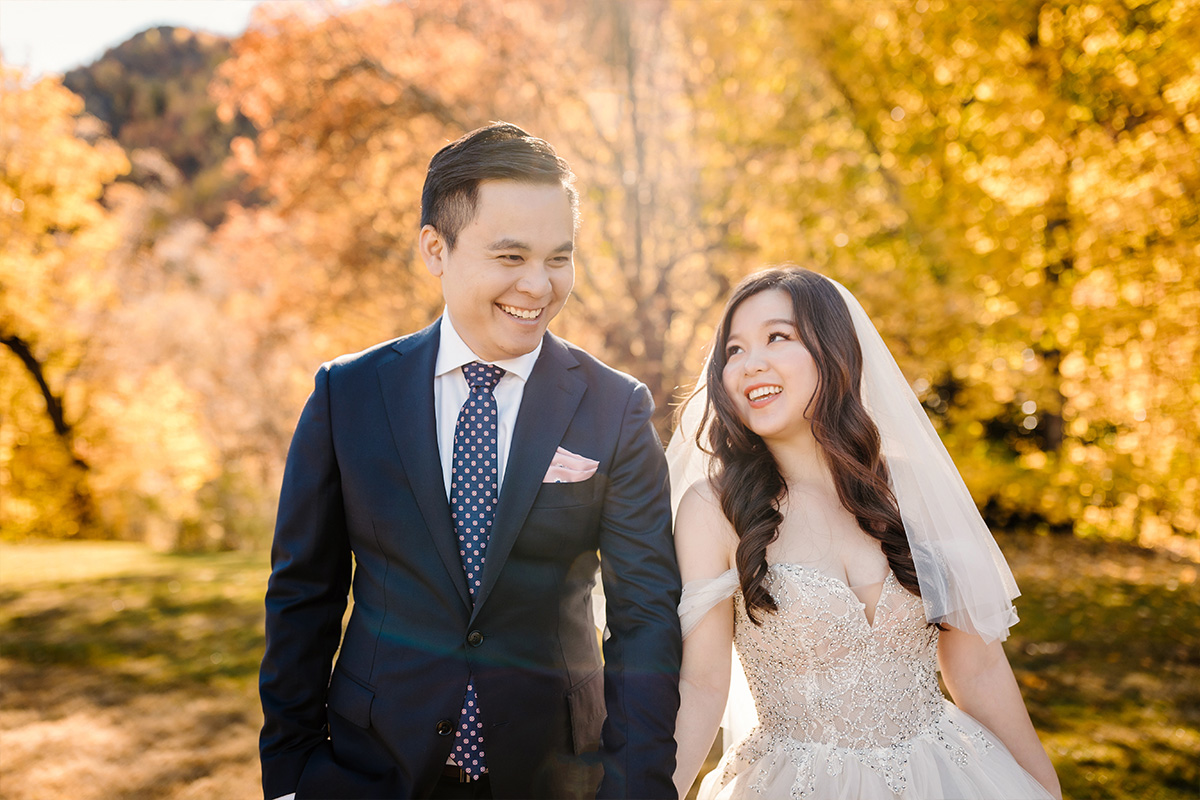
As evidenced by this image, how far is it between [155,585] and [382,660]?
28.7 feet

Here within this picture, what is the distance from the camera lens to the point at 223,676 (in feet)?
20.2

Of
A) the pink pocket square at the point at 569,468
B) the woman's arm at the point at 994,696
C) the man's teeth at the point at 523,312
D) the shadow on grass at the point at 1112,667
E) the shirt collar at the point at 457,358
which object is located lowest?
the shadow on grass at the point at 1112,667

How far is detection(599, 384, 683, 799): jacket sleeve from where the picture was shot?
192 cm

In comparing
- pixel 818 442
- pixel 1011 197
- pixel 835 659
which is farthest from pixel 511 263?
pixel 1011 197

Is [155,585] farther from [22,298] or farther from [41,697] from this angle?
[22,298]

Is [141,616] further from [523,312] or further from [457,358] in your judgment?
[523,312]

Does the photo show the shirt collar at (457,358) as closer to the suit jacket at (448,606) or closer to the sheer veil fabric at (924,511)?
the suit jacket at (448,606)

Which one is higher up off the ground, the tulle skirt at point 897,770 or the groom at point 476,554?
the groom at point 476,554

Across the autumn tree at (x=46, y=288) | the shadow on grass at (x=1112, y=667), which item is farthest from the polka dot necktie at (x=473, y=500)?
the autumn tree at (x=46, y=288)

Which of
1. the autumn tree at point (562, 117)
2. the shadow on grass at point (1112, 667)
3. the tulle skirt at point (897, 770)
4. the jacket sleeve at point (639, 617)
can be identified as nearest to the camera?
the jacket sleeve at point (639, 617)

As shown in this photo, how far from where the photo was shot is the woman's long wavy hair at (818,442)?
2.36 meters

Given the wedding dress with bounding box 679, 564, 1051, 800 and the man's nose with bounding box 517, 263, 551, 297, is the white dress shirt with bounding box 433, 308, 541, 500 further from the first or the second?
the wedding dress with bounding box 679, 564, 1051, 800

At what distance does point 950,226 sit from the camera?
262 inches

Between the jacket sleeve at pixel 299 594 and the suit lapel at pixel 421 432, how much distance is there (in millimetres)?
181
